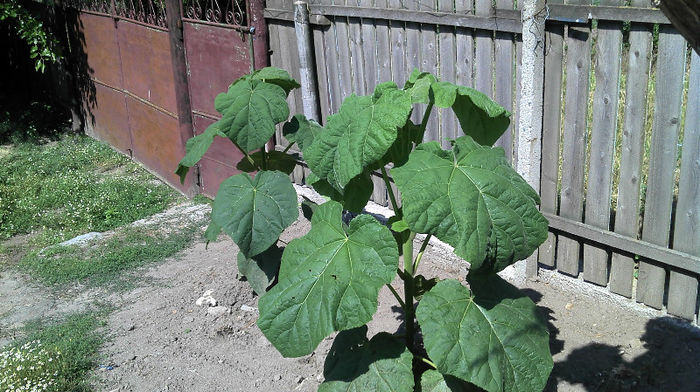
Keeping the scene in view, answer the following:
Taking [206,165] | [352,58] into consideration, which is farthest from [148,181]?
[352,58]

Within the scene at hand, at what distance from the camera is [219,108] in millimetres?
4070

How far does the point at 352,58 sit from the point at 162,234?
2343 mm

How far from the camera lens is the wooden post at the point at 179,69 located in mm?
6859

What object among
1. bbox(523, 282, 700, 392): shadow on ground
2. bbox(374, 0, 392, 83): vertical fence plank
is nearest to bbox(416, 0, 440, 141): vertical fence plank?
bbox(374, 0, 392, 83): vertical fence plank

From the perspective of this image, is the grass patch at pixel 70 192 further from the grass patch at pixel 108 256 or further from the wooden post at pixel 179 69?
the wooden post at pixel 179 69

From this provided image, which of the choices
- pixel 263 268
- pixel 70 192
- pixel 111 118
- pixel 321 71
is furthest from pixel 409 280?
→ pixel 111 118

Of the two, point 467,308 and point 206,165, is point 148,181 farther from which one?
point 467,308

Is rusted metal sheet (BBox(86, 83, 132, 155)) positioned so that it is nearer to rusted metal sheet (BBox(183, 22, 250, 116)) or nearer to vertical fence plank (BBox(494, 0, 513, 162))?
rusted metal sheet (BBox(183, 22, 250, 116))

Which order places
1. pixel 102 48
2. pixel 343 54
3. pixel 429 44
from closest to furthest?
pixel 429 44 → pixel 343 54 → pixel 102 48

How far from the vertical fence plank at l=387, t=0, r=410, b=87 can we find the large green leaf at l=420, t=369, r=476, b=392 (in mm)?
2552

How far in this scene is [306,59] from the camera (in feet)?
19.4

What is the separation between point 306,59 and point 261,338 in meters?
2.37

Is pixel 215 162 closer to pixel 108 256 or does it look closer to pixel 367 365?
pixel 108 256

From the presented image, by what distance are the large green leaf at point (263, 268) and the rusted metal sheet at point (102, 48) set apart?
4.83 meters
